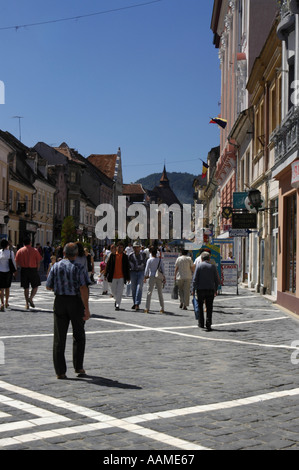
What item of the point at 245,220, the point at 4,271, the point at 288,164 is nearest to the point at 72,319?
the point at 4,271

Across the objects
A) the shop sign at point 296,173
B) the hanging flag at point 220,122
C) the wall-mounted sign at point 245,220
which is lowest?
the wall-mounted sign at point 245,220

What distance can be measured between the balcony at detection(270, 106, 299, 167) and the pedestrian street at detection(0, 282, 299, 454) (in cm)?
490

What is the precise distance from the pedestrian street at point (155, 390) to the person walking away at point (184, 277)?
179 inches

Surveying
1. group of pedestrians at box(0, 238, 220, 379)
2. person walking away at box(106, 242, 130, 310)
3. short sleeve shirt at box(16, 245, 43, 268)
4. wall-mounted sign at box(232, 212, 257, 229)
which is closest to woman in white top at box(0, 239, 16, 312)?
group of pedestrians at box(0, 238, 220, 379)

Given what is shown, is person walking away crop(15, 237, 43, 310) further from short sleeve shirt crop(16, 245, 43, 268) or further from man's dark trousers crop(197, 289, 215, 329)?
man's dark trousers crop(197, 289, 215, 329)

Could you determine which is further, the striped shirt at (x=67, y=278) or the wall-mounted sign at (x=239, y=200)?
the wall-mounted sign at (x=239, y=200)

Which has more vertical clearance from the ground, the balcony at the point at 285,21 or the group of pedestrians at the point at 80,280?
the balcony at the point at 285,21

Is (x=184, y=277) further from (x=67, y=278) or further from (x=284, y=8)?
(x=67, y=278)

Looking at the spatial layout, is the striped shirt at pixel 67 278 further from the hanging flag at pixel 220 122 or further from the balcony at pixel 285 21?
the hanging flag at pixel 220 122

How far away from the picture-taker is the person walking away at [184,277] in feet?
61.1

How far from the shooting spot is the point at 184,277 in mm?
18750

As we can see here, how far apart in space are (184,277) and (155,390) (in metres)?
11.3

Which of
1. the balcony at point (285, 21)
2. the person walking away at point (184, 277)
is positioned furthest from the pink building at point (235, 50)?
the balcony at point (285, 21)

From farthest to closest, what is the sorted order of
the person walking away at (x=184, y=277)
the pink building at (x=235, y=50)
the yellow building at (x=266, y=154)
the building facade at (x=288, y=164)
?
1. the pink building at (x=235, y=50)
2. the yellow building at (x=266, y=154)
3. the person walking away at (x=184, y=277)
4. the building facade at (x=288, y=164)
